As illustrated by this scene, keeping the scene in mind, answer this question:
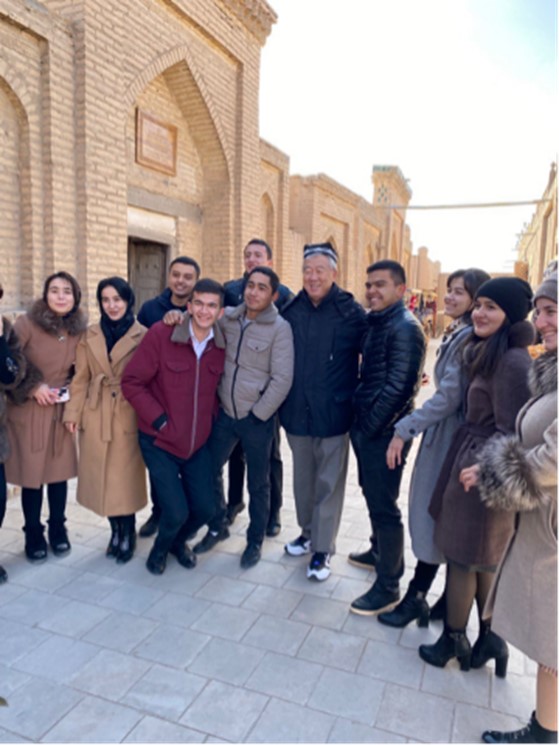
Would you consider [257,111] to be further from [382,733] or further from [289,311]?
[382,733]

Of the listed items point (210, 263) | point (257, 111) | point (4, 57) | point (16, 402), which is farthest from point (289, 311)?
point (257, 111)

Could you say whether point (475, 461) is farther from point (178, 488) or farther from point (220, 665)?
point (178, 488)

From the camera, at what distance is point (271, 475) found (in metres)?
4.27

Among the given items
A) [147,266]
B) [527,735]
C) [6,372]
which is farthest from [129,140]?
[527,735]

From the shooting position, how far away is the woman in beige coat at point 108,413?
3.59 metres

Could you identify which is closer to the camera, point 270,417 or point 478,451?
point 478,451

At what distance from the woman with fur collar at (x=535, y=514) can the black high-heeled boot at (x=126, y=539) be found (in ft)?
8.12

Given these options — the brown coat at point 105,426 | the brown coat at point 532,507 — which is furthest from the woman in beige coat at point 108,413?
the brown coat at point 532,507

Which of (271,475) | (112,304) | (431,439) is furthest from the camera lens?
(271,475)

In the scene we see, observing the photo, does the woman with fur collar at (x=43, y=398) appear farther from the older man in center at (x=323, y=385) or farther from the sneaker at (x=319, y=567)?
the sneaker at (x=319, y=567)

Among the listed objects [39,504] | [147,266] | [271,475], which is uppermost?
[147,266]

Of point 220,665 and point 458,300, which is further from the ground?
point 458,300

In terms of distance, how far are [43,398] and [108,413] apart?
16.0 inches

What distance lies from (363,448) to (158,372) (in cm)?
133
